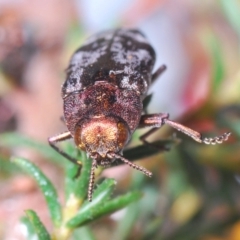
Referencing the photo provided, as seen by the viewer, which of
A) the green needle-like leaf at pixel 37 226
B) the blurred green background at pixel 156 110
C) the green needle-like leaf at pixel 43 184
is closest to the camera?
the green needle-like leaf at pixel 37 226

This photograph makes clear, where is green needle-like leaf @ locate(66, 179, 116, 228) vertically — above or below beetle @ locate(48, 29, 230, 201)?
below

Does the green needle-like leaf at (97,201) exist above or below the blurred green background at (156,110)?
above

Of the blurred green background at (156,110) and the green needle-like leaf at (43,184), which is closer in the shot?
the green needle-like leaf at (43,184)

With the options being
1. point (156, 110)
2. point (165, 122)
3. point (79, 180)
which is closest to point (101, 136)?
point (79, 180)

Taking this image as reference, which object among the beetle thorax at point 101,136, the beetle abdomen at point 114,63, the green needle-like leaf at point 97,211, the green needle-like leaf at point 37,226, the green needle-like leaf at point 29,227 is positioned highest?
the beetle abdomen at point 114,63

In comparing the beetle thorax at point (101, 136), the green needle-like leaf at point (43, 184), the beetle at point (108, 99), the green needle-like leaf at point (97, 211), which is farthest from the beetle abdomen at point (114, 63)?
the green needle-like leaf at point (97, 211)

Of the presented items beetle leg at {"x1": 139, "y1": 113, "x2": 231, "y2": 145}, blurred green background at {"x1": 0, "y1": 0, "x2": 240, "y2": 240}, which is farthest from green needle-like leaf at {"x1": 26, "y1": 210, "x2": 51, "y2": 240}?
beetle leg at {"x1": 139, "y1": 113, "x2": 231, "y2": 145}

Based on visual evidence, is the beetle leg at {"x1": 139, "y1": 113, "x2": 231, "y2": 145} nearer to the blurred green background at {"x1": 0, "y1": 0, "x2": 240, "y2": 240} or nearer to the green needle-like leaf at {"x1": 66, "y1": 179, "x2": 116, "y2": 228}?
the blurred green background at {"x1": 0, "y1": 0, "x2": 240, "y2": 240}

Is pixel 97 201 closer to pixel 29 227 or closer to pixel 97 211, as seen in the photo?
pixel 97 211

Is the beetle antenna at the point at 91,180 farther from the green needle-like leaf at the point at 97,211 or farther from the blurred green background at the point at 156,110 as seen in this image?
the blurred green background at the point at 156,110
